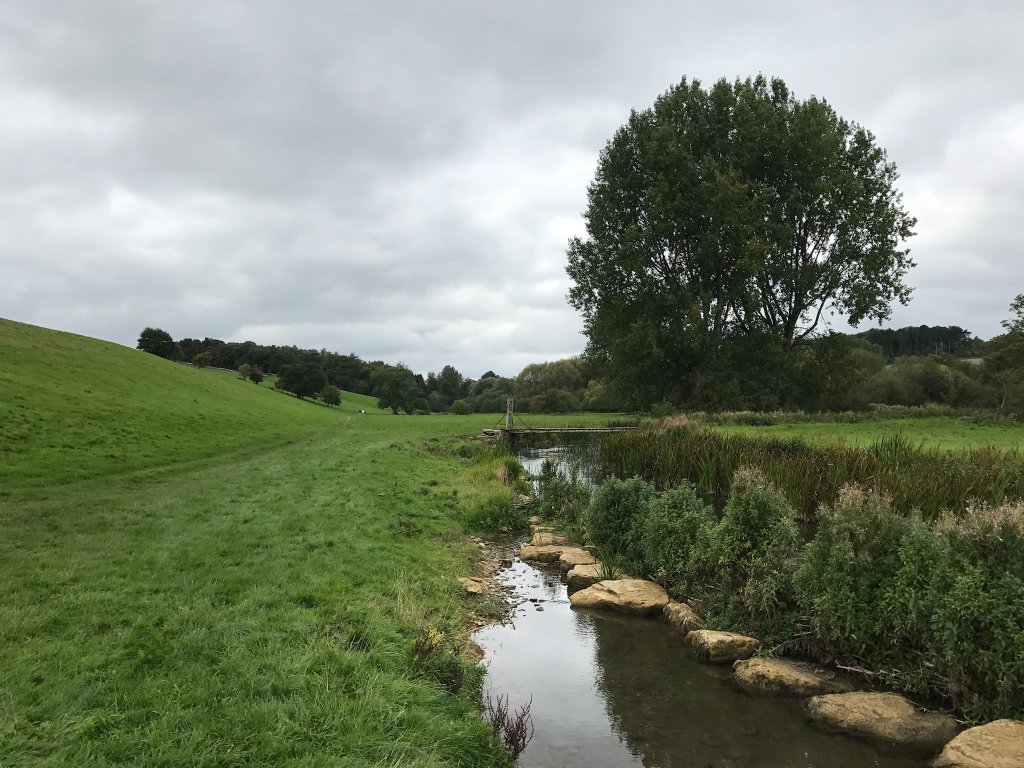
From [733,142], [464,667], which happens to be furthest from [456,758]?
[733,142]

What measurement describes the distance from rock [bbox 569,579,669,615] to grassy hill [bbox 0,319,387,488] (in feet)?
47.3

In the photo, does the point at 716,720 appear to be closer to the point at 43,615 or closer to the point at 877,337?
the point at 43,615

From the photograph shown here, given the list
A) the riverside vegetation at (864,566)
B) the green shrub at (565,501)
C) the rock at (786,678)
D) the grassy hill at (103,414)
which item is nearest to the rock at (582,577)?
the riverside vegetation at (864,566)

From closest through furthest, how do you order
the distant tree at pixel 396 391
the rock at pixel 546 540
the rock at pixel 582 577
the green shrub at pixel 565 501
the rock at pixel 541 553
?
the rock at pixel 582 577 → the rock at pixel 541 553 → the rock at pixel 546 540 → the green shrub at pixel 565 501 → the distant tree at pixel 396 391

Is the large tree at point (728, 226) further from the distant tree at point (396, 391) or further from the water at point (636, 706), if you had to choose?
the distant tree at point (396, 391)

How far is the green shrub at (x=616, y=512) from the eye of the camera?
12.3 metres

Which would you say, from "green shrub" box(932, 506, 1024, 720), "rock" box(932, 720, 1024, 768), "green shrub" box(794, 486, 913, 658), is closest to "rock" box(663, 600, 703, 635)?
"green shrub" box(794, 486, 913, 658)

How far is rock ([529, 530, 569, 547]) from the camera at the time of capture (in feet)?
43.6

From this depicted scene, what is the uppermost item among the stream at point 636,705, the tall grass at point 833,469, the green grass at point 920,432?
the green grass at point 920,432

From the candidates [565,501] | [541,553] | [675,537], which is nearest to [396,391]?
[565,501]

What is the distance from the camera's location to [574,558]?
12.0 meters

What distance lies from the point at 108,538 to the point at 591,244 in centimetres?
3522

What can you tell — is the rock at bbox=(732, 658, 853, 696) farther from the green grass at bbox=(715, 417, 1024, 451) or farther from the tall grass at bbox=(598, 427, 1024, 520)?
the green grass at bbox=(715, 417, 1024, 451)

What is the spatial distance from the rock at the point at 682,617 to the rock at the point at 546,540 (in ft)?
14.3
